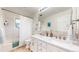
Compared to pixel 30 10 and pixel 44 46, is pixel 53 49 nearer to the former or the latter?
pixel 44 46

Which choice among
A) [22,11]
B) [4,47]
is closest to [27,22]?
[22,11]

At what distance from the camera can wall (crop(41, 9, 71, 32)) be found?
4.63 ft

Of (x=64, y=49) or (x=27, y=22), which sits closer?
(x=64, y=49)

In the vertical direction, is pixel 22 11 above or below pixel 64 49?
above

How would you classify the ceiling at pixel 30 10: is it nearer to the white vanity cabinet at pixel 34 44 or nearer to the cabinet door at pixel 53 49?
the white vanity cabinet at pixel 34 44

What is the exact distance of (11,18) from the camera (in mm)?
1432

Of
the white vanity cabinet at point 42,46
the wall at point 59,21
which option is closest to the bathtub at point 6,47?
the white vanity cabinet at point 42,46

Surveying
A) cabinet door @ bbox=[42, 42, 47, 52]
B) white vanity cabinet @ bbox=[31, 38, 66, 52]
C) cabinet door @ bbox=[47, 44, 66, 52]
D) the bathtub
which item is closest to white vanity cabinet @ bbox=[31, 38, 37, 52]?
white vanity cabinet @ bbox=[31, 38, 66, 52]

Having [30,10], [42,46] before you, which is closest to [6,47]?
[42,46]

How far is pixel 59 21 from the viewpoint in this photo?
1.47m

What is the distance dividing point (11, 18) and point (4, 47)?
0.50 metres

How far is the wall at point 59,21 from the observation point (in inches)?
55.5
